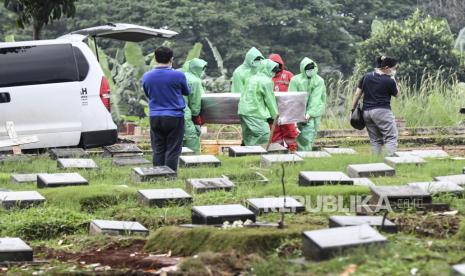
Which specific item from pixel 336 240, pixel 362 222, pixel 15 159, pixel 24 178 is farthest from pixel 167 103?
pixel 336 240

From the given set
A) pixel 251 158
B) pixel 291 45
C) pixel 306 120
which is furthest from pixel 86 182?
pixel 291 45

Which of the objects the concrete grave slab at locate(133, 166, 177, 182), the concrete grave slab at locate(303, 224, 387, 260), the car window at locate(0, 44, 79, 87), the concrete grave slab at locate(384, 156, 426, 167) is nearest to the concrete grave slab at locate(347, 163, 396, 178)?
the concrete grave slab at locate(384, 156, 426, 167)

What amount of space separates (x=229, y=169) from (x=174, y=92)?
1.11 metres

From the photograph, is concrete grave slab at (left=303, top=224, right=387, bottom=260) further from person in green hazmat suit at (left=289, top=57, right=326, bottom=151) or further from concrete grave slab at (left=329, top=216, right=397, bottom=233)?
person in green hazmat suit at (left=289, top=57, right=326, bottom=151)

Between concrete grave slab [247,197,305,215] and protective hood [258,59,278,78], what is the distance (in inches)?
340

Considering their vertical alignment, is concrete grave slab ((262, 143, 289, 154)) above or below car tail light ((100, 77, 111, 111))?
below

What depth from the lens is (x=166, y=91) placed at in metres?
13.5

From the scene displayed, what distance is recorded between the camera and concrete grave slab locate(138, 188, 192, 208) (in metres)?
10.7

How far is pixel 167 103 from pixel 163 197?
288 centimetres

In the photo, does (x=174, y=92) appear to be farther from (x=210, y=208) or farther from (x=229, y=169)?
(x=210, y=208)

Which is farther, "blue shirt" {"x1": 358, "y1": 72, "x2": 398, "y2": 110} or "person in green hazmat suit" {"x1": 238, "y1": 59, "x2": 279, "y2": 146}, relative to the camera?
"person in green hazmat suit" {"x1": 238, "y1": 59, "x2": 279, "y2": 146}

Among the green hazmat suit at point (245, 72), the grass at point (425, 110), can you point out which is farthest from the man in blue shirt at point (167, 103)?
the grass at point (425, 110)

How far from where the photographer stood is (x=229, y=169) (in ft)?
45.4

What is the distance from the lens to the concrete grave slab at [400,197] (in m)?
9.79
